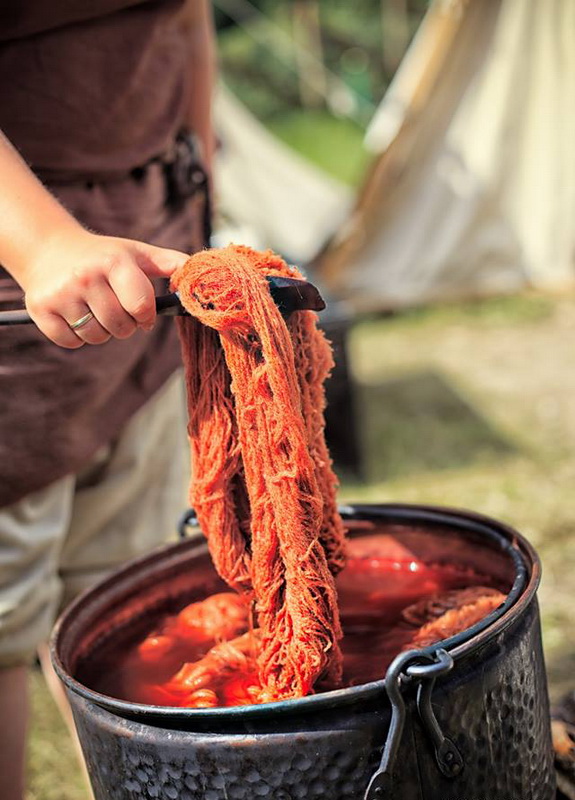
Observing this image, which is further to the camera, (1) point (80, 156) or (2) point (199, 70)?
(2) point (199, 70)

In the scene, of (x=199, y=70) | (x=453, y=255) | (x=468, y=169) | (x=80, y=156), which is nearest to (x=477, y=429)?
(x=453, y=255)

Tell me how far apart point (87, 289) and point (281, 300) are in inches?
9.8

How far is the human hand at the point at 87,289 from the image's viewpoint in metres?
1.14

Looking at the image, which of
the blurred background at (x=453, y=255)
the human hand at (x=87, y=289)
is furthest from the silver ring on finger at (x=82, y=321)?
the blurred background at (x=453, y=255)

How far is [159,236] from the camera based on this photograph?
1876 millimetres

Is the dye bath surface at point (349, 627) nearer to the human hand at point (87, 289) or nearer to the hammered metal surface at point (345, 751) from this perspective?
the hammered metal surface at point (345, 751)

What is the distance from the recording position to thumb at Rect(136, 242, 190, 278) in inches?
48.2

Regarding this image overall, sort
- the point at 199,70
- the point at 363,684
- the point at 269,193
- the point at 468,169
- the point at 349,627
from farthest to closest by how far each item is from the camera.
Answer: the point at 269,193 → the point at 468,169 → the point at 199,70 → the point at 349,627 → the point at 363,684

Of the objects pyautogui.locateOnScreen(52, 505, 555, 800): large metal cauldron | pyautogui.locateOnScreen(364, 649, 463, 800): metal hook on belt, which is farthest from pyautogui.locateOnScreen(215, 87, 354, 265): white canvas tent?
pyautogui.locateOnScreen(364, 649, 463, 800): metal hook on belt

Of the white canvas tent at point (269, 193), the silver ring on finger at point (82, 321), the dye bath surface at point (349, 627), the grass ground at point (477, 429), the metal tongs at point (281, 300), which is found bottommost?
the grass ground at point (477, 429)

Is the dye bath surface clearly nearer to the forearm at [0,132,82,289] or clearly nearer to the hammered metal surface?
the hammered metal surface

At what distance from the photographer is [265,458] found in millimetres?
1229

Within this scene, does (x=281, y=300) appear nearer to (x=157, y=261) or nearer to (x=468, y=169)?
(x=157, y=261)

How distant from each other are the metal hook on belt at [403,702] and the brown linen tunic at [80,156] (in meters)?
0.83
